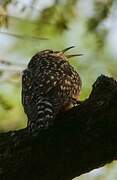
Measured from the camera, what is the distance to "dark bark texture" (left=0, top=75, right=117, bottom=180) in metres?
4.23

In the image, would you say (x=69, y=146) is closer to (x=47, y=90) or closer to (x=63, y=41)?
(x=47, y=90)

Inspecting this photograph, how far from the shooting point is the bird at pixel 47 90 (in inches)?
197

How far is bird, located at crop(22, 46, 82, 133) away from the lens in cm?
500

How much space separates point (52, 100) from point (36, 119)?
1.50 ft

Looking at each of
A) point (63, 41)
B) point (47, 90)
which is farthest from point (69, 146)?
point (63, 41)

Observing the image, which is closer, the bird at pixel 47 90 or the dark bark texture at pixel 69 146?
the dark bark texture at pixel 69 146

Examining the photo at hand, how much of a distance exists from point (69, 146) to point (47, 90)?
1.37 metres

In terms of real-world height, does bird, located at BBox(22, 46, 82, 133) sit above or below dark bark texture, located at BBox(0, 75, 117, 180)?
above

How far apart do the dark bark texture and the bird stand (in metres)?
0.21

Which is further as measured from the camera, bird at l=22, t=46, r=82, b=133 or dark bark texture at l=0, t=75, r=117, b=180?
bird at l=22, t=46, r=82, b=133

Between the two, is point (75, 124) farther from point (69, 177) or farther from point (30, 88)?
point (30, 88)

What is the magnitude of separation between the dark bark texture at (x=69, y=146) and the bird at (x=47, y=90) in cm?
21

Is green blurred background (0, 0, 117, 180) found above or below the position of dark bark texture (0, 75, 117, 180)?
above

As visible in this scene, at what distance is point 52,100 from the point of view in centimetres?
546
